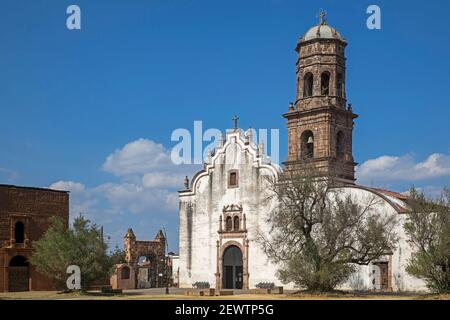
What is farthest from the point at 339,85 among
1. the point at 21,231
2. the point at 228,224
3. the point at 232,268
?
the point at 21,231

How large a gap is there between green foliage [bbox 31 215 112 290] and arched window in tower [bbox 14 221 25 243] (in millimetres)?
3654

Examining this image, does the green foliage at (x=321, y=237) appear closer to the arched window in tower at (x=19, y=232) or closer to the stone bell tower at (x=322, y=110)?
the stone bell tower at (x=322, y=110)

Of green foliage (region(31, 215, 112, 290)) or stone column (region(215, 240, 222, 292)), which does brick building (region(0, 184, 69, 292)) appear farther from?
stone column (region(215, 240, 222, 292))

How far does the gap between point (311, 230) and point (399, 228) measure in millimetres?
6929

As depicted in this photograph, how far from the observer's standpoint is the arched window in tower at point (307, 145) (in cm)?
5572

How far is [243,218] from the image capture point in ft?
186

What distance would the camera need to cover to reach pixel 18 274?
53469 mm

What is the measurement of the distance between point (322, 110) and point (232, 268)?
45.5 ft

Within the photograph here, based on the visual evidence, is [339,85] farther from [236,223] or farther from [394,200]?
[236,223]

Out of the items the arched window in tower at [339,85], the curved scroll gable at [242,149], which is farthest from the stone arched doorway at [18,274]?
the arched window in tower at [339,85]

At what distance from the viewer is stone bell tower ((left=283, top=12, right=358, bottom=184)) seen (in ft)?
179

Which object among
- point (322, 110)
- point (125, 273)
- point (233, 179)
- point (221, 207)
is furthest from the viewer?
point (125, 273)
